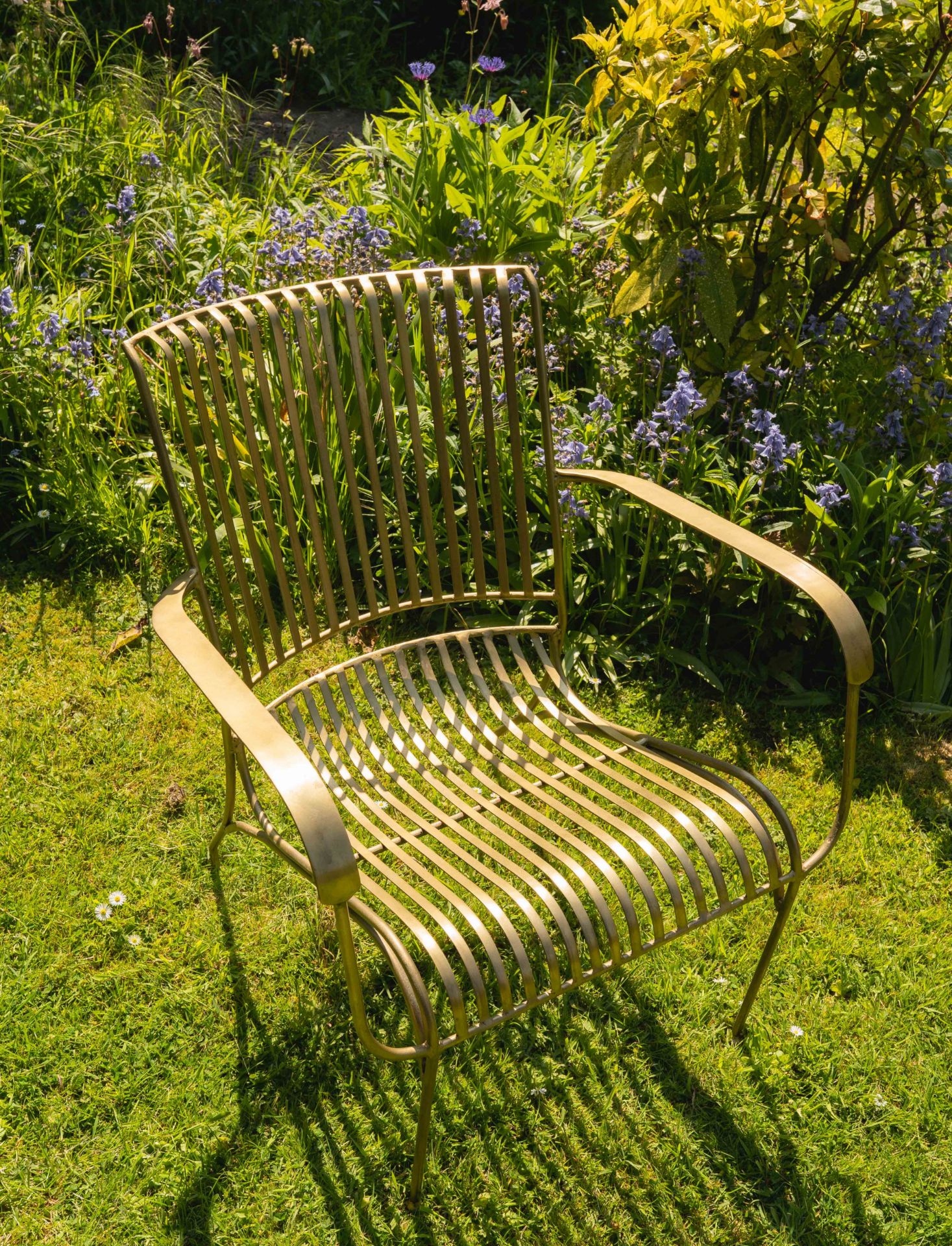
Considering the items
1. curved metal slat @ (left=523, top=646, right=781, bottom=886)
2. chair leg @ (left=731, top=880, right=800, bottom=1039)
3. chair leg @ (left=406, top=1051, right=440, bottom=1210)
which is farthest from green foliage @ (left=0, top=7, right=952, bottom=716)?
chair leg @ (left=406, top=1051, right=440, bottom=1210)

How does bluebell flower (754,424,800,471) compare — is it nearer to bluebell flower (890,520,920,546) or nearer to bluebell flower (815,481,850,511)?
bluebell flower (815,481,850,511)

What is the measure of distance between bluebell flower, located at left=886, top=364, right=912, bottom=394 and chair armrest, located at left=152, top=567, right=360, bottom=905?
2.28m

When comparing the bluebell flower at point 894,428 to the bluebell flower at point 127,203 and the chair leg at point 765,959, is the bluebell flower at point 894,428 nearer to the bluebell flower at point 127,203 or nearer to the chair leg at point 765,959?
the chair leg at point 765,959

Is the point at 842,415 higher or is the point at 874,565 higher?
the point at 842,415

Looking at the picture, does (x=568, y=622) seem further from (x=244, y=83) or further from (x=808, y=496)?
(x=244, y=83)

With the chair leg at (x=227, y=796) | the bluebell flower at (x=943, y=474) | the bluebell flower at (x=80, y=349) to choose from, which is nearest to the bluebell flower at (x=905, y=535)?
the bluebell flower at (x=943, y=474)

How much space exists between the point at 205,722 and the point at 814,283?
2395 mm

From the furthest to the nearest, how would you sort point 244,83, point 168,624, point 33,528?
point 244,83
point 33,528
point 168,624

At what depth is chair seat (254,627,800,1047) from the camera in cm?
178

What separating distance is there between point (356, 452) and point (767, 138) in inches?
60.4

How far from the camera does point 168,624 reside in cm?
181

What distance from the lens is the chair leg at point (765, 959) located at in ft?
6.69

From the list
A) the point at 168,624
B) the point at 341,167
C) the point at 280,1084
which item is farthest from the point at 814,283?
the point at 280,1084

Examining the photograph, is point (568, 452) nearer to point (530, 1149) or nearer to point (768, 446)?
point (768, 446)
